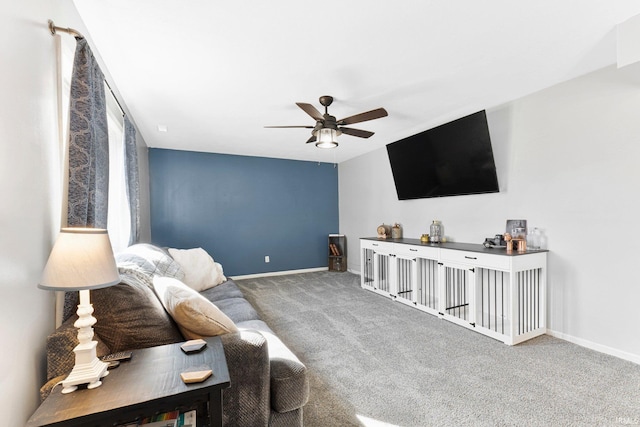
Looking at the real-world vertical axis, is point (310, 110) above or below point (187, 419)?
above

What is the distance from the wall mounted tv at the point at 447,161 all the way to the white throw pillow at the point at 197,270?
2929 millimetres

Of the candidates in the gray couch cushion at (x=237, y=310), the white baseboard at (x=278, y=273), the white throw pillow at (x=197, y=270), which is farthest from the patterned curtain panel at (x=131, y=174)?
the white baseboard at (x=278, y=273)

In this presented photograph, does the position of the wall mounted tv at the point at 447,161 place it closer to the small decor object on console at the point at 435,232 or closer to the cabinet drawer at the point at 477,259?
the small decor object on console at the point at 435,232

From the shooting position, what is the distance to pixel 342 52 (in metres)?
2.12

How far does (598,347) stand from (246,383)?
2933 millimetres

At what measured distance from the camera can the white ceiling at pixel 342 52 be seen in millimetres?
1694

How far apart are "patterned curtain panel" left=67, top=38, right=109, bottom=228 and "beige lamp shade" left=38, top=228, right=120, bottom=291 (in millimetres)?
405

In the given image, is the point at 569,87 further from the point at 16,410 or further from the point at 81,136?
the point at 16,410

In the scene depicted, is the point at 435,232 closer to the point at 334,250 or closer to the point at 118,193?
the point at 334,250

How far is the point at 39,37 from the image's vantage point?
1249 millimetres

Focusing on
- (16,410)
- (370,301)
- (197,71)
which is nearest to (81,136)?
(16,410)

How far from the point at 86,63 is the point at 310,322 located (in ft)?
9.13

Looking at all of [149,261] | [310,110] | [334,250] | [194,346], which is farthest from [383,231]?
[194,346]

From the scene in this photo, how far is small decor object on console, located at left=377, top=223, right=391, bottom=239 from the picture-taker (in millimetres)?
4723
